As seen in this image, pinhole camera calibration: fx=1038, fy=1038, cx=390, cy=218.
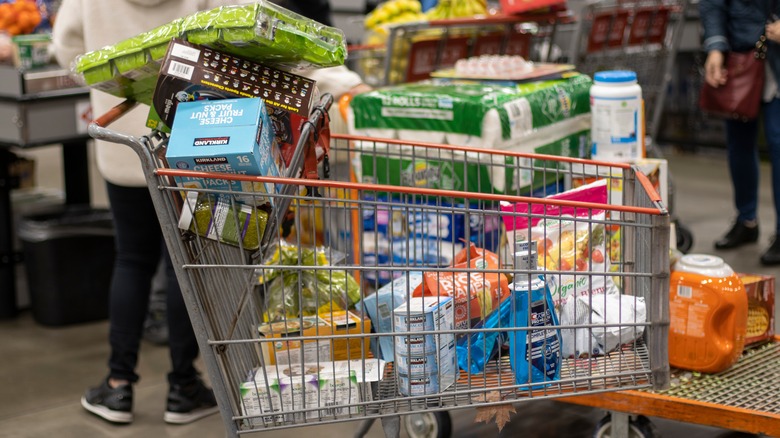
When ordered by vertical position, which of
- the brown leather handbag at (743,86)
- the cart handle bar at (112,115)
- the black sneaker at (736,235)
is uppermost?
the cart handle bar at (112,115)

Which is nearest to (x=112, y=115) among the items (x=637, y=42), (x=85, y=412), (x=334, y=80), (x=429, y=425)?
(x=334, y=80)

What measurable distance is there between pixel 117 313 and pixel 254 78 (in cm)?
150

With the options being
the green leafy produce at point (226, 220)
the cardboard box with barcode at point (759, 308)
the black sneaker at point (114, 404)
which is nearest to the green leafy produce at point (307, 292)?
the green leafy produce at point (226, 220)

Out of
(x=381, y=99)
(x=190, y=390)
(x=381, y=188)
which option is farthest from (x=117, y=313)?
(x=381, y=188)

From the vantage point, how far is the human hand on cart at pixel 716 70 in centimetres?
478

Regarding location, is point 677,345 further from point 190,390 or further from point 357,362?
point 190,390

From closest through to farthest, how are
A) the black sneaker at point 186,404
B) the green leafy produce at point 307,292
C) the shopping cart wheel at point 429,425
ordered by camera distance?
1. the green leafy produce at point 307,292
2. the shopping cart wheel at point 429,425
3. the black sneaker at point 186,404

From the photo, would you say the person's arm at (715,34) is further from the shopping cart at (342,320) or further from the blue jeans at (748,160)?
the shopping cart at (342,320)

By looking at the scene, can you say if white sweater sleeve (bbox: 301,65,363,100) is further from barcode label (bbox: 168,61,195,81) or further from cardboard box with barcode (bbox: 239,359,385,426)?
cardboard box with barcode (bbox: 239,359,385,426)

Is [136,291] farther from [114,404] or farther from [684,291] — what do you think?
[684,291]

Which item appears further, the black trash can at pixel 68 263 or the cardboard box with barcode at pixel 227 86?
the black trash can at pixel 68 263

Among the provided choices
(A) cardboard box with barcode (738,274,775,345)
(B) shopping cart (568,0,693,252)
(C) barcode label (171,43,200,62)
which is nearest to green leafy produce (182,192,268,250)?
(C) barcode label (171,43,200,62)

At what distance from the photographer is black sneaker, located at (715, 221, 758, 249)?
527cm

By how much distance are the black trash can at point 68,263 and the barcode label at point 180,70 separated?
2.46 meters
